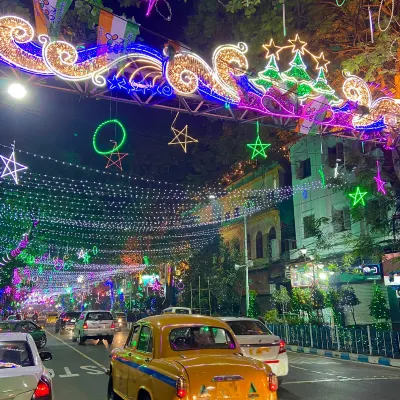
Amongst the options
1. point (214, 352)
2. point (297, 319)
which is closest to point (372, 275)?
point (297, 319)

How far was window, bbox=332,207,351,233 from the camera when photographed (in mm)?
24578

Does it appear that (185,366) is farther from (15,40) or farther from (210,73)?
(210,73)

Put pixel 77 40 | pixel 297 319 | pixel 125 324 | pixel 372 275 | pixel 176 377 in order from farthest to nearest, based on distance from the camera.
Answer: pixel 125 324
pixel 297 319
pixel 372 275
pixel 77 40
pixel 176 377

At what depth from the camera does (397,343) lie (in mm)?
14953

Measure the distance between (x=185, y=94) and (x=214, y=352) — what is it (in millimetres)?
6342

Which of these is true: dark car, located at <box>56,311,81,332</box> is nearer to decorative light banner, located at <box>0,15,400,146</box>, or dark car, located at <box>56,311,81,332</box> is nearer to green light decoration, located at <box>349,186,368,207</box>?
green light decoration, located at <box>349,186,368,207</box>

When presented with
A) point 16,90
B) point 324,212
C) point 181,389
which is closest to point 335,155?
point 324,212

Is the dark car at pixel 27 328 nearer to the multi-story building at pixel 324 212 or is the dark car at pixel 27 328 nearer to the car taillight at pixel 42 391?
the multi-story building at pixel 324 212

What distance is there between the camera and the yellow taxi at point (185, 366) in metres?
5.32

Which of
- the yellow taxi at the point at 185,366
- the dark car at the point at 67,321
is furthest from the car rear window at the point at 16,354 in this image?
the dark car at the point at 67,321

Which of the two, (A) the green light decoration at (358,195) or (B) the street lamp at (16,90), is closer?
(B) the street lamp at (16,90)

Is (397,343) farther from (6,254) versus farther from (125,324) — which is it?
(125,324)

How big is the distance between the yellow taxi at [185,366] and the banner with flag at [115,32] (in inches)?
239

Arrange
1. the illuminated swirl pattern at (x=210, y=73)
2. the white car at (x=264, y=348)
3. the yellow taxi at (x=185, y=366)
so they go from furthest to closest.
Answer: the illuminated swirl pattern at (x=210, y=73) → the white car at (x=264, y=348) → the yellow taxi at (x=185, y=366)
